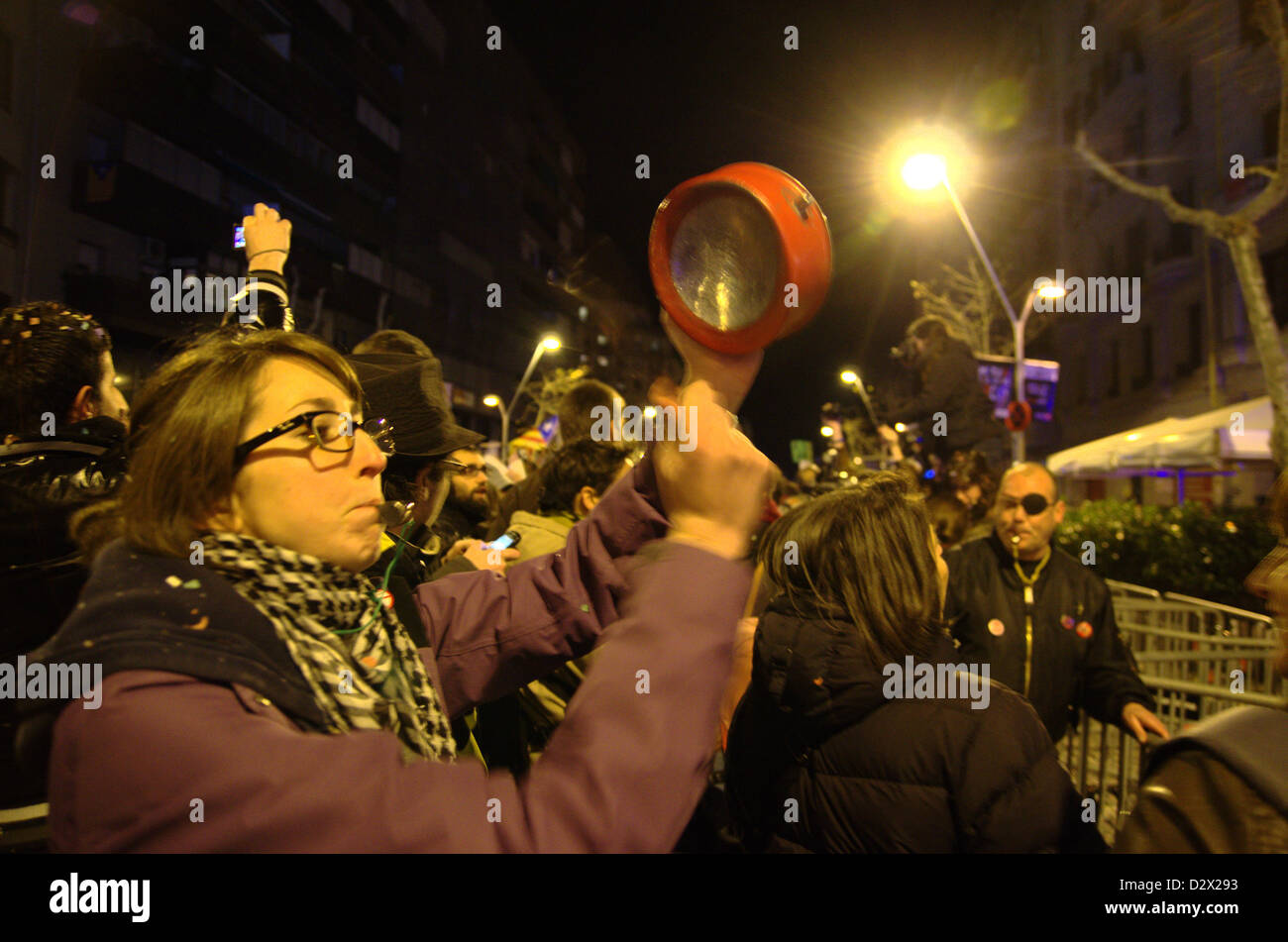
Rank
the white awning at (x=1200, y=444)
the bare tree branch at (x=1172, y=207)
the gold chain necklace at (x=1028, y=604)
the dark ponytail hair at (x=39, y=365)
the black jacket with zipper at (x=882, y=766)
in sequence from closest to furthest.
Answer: the black jacket with zipper at (x=882, y=766), the dark ponytail hair at (x=39, y=365), the gold chain necklace at (x=1028, y=604), the bare tree branch at (x=1172, y=207), the white awning at (x=1200, y=444)

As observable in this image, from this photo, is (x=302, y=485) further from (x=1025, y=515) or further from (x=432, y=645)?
(x=1025, y=515)

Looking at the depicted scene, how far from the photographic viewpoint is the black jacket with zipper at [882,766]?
6.17 ft

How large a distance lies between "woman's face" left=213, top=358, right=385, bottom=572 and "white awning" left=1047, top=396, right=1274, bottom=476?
11.3 metres

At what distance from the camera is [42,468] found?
2.19m

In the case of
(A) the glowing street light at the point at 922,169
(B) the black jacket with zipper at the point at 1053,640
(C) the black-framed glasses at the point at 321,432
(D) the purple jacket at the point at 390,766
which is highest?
(A) the glowing street light at the point at 922,169

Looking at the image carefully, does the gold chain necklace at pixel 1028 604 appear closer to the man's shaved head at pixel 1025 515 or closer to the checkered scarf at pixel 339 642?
the man's shaved head at pixel 1025 515

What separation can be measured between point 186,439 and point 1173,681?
4052 millimetres

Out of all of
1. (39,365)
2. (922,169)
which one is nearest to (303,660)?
(39,365)

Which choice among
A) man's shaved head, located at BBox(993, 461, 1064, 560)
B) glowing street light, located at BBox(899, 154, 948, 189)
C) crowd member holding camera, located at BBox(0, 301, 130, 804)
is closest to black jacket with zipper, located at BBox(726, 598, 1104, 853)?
crowd member holding camera, located at BBox(0, 301, 130, 804)

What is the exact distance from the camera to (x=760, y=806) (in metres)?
2.25

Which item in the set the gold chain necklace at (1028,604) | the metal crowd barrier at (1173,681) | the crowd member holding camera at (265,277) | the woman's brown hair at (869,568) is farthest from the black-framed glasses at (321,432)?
the gold chain necklace at (1028,604)

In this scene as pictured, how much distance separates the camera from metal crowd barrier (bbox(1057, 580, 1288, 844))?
146 inches
